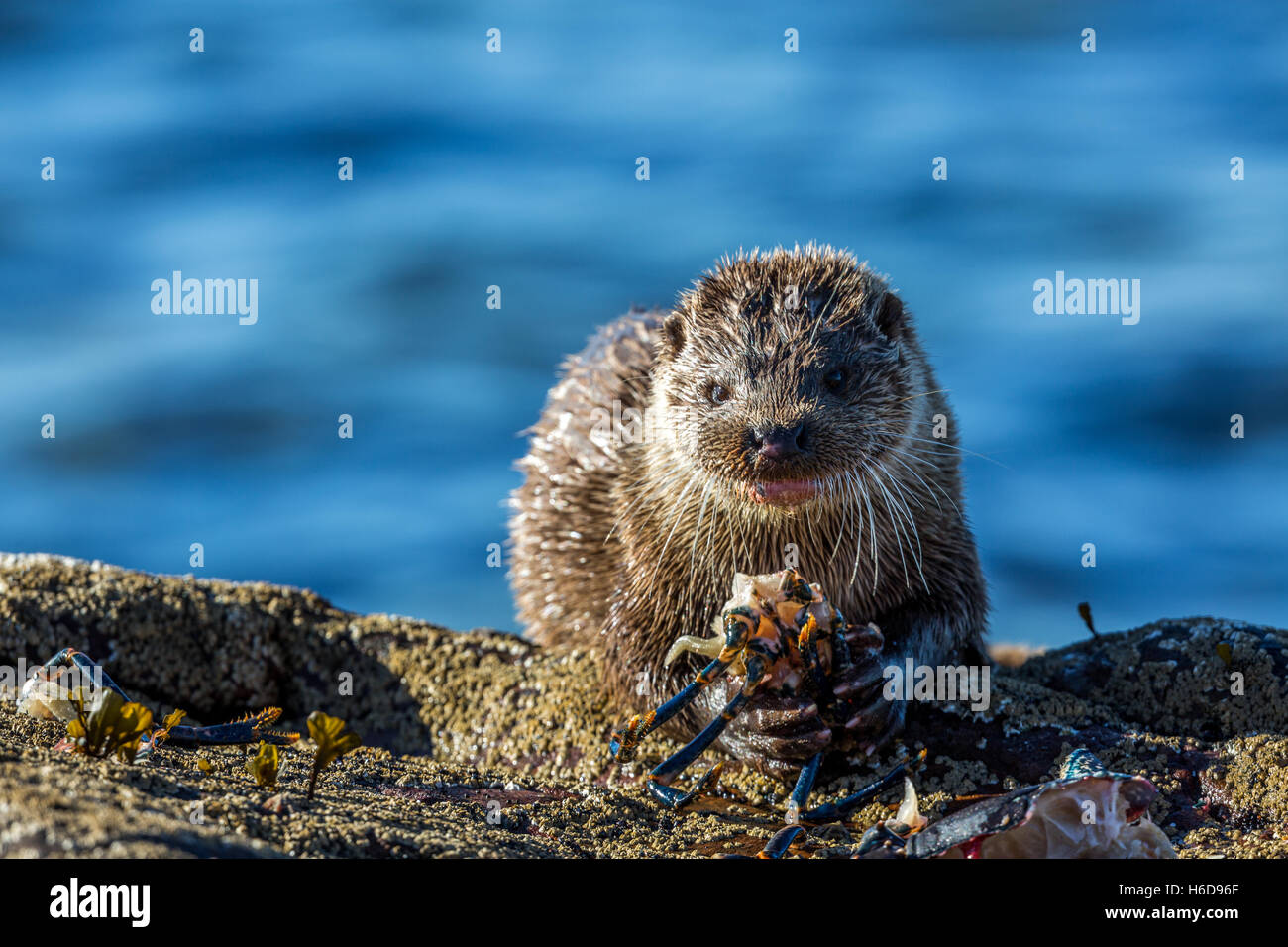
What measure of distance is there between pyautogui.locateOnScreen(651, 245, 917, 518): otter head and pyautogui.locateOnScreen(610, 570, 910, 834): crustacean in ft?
1.65

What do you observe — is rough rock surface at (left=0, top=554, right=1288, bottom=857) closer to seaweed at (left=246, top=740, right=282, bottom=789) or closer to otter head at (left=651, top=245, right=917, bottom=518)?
seaweed at (left=246, top=740, right=282, bottom=789)

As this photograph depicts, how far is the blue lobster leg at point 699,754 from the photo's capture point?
3.12 meters

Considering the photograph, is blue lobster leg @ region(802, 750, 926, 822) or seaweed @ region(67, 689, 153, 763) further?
blue lobster leg @ region(802, 750, 926, 822)

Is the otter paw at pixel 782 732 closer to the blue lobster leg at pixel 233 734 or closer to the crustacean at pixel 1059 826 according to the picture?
the crustacean at pixel 1059 826

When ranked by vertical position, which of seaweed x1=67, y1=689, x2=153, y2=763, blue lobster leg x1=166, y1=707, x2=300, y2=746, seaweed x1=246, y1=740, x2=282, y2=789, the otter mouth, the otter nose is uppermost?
the otter nose

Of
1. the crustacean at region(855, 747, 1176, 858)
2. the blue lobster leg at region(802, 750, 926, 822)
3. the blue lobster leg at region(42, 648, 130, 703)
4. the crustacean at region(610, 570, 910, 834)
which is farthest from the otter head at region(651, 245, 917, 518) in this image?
the blue lobster leg at region(42, 648, 130, 703)

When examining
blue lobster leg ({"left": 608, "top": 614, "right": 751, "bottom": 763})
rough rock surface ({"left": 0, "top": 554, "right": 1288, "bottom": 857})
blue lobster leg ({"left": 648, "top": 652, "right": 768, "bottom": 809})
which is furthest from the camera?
blue lobster leg ({"left": 608, "top": 614, "right": 751, "bottom": 763})

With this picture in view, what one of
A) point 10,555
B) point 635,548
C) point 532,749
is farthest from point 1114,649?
point 10,555

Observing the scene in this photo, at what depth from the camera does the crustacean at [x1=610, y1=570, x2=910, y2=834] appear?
328 cm

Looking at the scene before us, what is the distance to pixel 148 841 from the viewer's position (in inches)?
78.7

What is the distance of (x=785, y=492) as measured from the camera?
13.3 ft

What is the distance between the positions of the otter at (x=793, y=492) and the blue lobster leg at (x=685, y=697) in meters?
0.38
